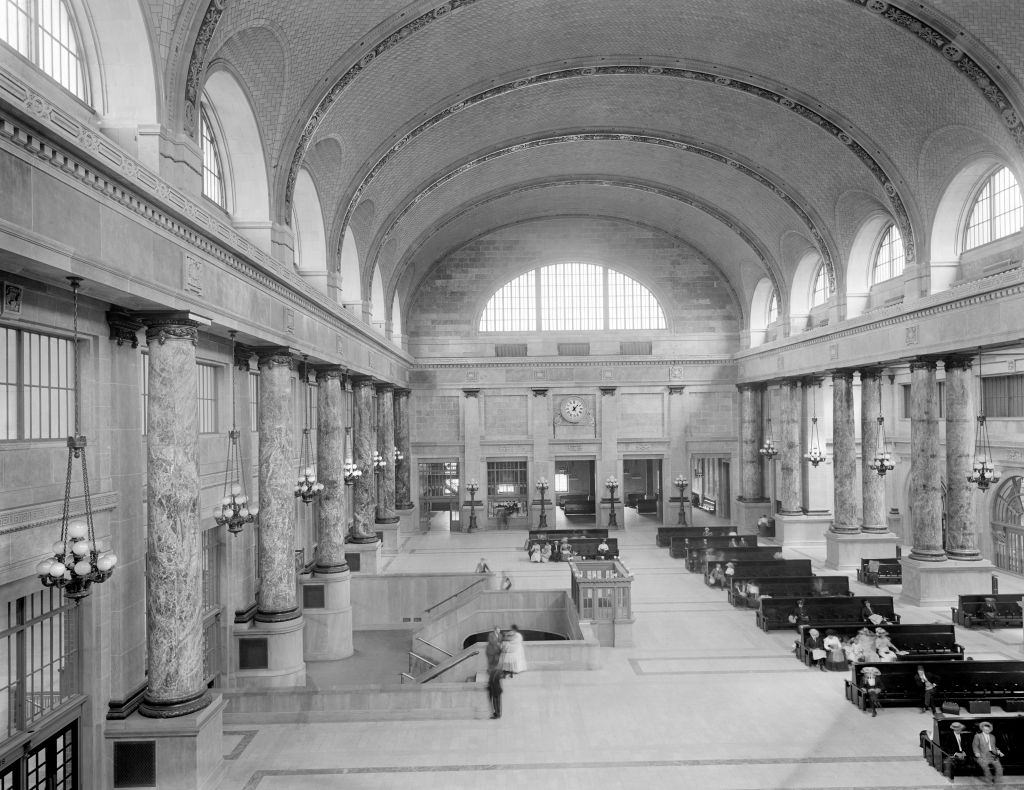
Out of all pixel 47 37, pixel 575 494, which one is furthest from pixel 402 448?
pixel 47 37

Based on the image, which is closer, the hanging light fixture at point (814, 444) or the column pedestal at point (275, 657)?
the column pedestal at point (275, 657)

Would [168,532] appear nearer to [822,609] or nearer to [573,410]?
[822,609]

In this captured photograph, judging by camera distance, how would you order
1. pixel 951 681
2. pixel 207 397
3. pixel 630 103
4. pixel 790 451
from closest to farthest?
pixel 951 681
pixel 207 397
pixel 630 103
pixel 790 451

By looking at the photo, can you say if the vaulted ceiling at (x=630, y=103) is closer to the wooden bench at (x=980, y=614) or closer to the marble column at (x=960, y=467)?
the marble column at (x=960, y=467)

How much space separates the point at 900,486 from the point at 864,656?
16463mm

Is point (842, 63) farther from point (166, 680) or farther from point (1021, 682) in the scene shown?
point (166, 680)

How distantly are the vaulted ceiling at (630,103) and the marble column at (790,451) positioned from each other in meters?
5.19

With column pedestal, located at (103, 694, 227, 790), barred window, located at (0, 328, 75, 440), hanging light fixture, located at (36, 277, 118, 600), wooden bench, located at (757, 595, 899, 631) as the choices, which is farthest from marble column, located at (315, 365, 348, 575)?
hanging light fixture, located at (36, 277, 118, 600)

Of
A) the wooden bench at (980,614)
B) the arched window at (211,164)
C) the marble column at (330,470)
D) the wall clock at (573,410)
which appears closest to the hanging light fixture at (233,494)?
the arched window at (211,164)

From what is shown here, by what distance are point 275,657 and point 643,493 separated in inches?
1192

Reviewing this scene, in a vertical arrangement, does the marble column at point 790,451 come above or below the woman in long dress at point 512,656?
above

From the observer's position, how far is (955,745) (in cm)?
1061

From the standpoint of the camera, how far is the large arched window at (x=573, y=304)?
34531 millimetres

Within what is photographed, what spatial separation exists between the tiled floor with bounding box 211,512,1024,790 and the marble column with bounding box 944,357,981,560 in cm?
322
